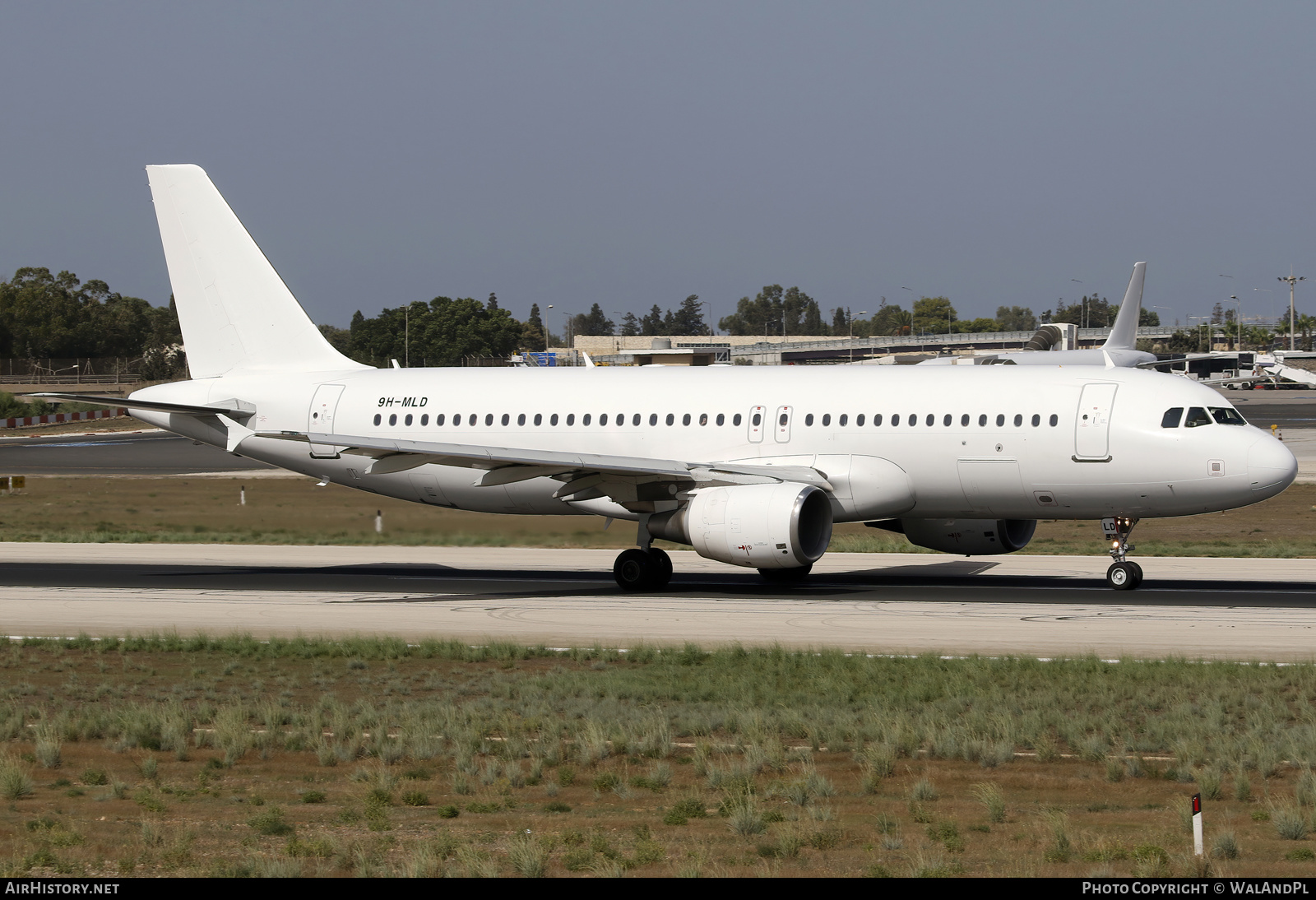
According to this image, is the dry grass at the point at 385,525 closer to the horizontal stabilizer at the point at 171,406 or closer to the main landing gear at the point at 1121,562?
the horizontal stabilizer at the point at 171,406

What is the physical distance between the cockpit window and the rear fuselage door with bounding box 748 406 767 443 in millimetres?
8832

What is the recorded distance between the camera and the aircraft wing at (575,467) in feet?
93.4

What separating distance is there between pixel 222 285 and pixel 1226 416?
23.3m

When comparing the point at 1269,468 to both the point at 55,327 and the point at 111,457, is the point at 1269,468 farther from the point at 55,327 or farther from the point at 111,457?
the point at 55,327

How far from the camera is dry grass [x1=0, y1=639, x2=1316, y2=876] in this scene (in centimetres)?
1109

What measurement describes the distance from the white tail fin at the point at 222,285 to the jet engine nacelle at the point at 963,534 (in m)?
14.3

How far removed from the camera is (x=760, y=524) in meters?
27.0

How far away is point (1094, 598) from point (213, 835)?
769 inches

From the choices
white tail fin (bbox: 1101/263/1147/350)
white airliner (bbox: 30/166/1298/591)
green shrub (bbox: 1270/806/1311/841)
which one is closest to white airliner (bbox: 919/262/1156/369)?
white tail fin (bbox: 1101/263/1147/350)

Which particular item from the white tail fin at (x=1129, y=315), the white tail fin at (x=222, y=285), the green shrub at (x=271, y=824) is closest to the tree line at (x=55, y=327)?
the white tail fin at (x=1129, y=315)

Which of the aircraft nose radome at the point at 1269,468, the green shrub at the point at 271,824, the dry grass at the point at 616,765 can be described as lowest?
the dry grass at the point at 616,765

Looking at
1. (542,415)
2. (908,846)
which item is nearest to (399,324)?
(542,415)

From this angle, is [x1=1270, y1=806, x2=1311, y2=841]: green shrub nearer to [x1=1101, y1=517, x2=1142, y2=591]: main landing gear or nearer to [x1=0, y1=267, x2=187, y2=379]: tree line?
[x1=1101, y1=517, x2=1142, y2=591]: main landing gear

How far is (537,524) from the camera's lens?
32375 millimetres
